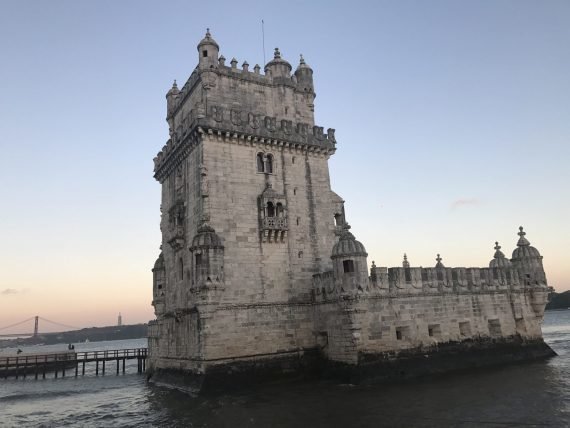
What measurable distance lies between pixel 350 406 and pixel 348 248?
8788mm

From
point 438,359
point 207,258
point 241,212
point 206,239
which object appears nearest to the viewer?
point 207,258

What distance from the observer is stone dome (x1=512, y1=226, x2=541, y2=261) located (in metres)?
34.0

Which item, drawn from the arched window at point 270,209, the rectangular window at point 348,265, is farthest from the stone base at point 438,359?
the arched window at point 270,209

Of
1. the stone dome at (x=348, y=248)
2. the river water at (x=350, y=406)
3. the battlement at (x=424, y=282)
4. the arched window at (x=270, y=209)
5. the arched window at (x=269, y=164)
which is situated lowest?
the river water at (x=350, y=406)

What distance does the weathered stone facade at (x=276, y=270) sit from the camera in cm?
2573

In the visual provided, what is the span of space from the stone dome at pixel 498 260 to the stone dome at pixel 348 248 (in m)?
13.9

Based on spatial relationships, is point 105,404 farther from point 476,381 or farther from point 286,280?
point 476,381

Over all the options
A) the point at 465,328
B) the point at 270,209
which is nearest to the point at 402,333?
the point at 465,328

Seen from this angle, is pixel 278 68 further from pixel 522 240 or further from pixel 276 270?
pixel 522 240

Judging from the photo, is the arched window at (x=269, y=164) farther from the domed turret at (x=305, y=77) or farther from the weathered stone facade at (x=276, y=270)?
the domed turret at (x=305, y=77)

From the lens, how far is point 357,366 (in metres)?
24.9

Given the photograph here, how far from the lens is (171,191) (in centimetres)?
3334

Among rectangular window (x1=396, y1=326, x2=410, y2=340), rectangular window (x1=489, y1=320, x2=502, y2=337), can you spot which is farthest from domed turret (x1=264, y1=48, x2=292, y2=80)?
rectangular window (x1=489, y1=320, x2=502, y2=337)

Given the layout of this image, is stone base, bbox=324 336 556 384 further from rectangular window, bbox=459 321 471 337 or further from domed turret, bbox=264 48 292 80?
domed turret, bbox=264 48 292 80
